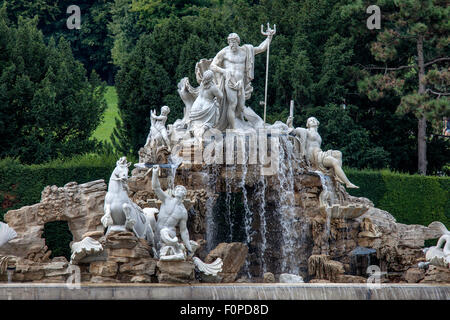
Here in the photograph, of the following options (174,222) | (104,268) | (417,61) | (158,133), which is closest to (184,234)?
(174,222)

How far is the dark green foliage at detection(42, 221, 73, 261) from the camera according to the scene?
26.9m

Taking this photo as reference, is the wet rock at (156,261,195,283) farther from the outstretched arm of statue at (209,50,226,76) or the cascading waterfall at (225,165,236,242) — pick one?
the outstretched arm of statue at (209,50,226,76)

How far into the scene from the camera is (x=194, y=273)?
19.8m

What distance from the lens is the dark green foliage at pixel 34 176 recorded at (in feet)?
88.9

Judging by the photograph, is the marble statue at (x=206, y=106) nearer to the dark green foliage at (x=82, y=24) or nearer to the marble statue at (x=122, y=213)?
the marble statue at (x=122, y=213)

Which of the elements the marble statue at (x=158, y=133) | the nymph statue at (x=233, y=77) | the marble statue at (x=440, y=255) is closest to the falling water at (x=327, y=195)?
the nymph statue at (x=233, y=77)

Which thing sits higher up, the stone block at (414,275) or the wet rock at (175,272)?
the wet rock at (175,272)

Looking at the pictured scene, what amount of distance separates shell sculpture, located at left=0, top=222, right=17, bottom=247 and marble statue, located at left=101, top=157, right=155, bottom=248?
2.60 meters

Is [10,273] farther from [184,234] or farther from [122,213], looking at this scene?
[184,234]

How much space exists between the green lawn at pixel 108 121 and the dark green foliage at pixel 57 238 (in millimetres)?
22778

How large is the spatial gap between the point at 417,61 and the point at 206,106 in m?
13.5

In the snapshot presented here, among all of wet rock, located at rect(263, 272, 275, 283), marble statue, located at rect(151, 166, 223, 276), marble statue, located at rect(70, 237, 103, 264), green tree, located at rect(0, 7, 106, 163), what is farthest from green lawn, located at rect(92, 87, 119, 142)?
marble statue, located at rect(70, 237, 103, 264)

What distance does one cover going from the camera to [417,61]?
118 feet
